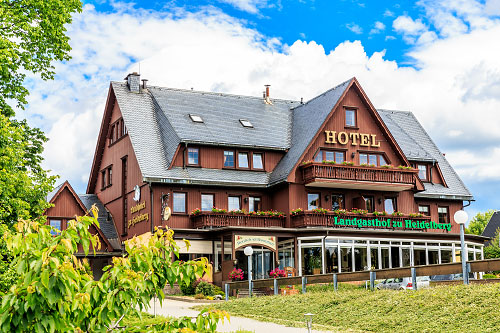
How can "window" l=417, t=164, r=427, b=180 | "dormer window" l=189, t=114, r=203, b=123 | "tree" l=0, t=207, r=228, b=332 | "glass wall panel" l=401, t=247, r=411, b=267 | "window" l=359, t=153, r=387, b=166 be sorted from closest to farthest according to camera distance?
"tree" l=0, t=207, r=228, b=332 < "glass wall panel" l=401, t=247, r=411, b=267 < "dormer window" l=189, t=114, r=203, b=123 < "window" l=359, t=153, r=387, b=166 < "window" l=417, t=164, r=427, b=180

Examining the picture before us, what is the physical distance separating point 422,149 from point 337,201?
388 inches

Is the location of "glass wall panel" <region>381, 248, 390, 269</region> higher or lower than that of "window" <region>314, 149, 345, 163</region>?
lower

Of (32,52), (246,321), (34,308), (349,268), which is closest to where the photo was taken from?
(34,308)

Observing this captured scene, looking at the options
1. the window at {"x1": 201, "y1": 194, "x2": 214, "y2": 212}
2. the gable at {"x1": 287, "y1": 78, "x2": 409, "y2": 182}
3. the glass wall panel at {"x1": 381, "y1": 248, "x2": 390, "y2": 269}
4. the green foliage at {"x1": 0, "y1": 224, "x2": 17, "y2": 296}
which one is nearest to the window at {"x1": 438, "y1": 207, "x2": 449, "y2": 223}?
the gable at {"x1": 287, "y1": 78, "x2": 409, "y2": 182}

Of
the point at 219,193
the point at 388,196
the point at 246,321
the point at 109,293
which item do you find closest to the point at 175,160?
the point at 219,193

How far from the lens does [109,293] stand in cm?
677

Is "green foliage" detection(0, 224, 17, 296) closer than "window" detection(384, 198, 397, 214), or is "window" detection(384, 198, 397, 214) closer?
"green foliage" detection(0, 224, 17, 296)

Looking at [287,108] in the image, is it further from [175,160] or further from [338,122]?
[175,160]

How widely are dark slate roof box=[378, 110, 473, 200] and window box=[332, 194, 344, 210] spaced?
647cm

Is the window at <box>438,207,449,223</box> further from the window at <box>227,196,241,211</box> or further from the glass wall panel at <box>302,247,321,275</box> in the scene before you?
the window at <box>227,196,241,211</box>

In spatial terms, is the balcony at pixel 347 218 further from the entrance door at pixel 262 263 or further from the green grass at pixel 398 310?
the green grass at pixel 398 310

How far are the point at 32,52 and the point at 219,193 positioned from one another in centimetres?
1839

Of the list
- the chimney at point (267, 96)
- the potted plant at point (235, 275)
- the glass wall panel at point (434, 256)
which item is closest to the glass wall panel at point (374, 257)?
the glass wall panel at point (434, 256)

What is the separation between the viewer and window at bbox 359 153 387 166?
143 feet
